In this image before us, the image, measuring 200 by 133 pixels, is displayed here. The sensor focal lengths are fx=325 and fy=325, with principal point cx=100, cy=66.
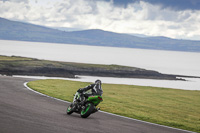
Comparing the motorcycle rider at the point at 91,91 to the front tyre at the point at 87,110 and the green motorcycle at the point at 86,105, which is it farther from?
the front tyre at the point at 87,110

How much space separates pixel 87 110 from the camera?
13602mm

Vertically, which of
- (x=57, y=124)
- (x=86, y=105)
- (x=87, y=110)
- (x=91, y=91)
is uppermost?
(x=91, y=91)

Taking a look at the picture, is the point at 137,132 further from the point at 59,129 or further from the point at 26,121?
the point at 26,121

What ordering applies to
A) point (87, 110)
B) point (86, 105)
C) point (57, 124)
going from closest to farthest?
point (57, 124) < point (87, 110) < point (86, 105)

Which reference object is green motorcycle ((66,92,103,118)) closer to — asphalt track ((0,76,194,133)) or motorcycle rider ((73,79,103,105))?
motorcycle rider ((73,79,103,105))

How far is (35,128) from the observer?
10.5 meters

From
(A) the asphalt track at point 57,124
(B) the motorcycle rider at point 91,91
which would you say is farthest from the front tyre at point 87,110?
(B) the motorcycle rider at point 91,91

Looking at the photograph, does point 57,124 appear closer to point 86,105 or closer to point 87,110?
point 87,110

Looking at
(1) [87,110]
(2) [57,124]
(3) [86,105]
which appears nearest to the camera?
(2) [57,124]

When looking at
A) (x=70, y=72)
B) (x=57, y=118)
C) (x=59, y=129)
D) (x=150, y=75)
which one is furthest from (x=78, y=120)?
(x=150, y=75)

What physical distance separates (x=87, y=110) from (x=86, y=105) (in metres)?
0.24

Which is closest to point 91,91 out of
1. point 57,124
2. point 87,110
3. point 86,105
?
point 86,105

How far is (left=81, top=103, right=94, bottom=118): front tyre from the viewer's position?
13516mm

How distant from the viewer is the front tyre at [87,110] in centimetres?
1352
